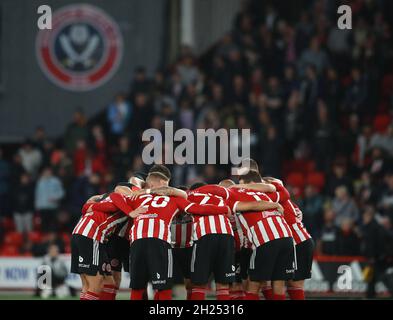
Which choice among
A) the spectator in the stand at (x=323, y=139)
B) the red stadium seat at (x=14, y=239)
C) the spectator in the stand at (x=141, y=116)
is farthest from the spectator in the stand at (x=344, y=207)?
the red stadium seat at (x=14, y=239)

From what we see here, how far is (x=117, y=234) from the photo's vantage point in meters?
14.2

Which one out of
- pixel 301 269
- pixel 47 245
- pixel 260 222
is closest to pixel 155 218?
pixel 260 222

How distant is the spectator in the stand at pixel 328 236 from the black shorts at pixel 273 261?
21.5 ft

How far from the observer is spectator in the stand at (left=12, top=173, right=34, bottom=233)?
22.7 meters

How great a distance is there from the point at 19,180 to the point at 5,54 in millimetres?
4496

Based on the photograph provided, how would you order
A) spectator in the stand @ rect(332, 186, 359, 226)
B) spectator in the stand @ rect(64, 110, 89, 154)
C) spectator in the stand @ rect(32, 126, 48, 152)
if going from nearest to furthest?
spectator in the stand @ rect(332, 186, 359, 226), spectator in the stand @ rect(64, 110, 89, 154), spectator in the stand @ rect(32, 126, 48, 152)

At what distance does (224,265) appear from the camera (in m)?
13.1

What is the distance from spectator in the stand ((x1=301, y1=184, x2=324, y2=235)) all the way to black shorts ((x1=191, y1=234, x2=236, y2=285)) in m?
7.38

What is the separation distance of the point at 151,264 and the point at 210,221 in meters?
0.98

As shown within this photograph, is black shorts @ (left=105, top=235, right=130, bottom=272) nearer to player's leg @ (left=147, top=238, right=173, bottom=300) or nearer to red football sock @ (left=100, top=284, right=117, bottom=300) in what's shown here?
red football sock @ (left=100, top=284, right=117, bottom=300)

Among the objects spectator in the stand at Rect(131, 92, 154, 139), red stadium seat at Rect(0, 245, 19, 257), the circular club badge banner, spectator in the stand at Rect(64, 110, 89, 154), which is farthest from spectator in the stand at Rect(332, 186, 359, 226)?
the circular club badge banner

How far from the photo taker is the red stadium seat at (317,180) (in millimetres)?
21562

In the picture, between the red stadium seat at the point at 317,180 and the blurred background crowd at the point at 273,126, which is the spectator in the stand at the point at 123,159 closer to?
the blurred background crowd at the point at 273,126
